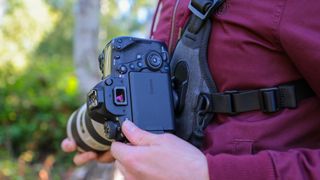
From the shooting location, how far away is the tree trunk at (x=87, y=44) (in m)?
5.34

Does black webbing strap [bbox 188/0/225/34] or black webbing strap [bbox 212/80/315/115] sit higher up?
black webbing strap [bbox 188/0/225/34]

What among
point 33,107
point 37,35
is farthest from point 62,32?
point 33,107

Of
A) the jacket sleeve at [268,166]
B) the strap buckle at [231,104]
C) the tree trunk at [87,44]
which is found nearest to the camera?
the jacket sleeve at [268,166]

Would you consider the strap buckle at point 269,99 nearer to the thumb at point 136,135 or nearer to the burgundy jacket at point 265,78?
the burgundy jacket at point 265,78

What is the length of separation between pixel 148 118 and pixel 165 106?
0.18 feet

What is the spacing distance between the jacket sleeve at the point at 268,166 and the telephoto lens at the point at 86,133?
528 millimetres

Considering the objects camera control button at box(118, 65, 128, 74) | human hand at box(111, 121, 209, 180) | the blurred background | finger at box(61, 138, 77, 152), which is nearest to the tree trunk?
the blurred background

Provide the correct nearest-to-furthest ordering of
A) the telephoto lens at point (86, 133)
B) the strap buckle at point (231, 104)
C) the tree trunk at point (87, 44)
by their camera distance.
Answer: the strap buckle at point (231, 104) < the telephoto lens at point (86, 133) < the tree trunk at point (87, 44)

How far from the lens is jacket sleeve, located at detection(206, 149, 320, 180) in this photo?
92 centimetres

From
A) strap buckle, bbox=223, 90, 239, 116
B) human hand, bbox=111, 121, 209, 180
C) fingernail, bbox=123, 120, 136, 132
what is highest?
strap buckle, bbox=223, 90, 239, 116

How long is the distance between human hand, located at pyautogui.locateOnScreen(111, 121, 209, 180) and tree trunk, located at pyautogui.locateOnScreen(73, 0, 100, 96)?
4.39 m

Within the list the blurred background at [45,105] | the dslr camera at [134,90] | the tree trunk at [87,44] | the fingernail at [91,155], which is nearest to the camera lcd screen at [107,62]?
the dslr camera at [134,90]

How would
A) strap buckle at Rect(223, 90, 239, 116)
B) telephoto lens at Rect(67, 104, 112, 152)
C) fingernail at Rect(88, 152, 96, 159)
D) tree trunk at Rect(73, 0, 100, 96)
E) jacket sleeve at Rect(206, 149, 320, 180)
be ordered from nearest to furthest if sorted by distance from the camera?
jacket sleeve at Rect(206, 149, 320, 180), strap buckle at Rect(223, 90, 239, 116), telephoto lens at Rect(67, 104, 112, 152), fingernail at Rect(88, 152, 96, 159), tree trunk at Rect(73, 0, 100, 96)

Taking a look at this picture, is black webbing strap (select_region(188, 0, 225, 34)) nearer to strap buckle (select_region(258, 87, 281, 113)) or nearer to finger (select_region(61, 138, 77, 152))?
strap buckle (select_region(258, 87, 281, 113))
